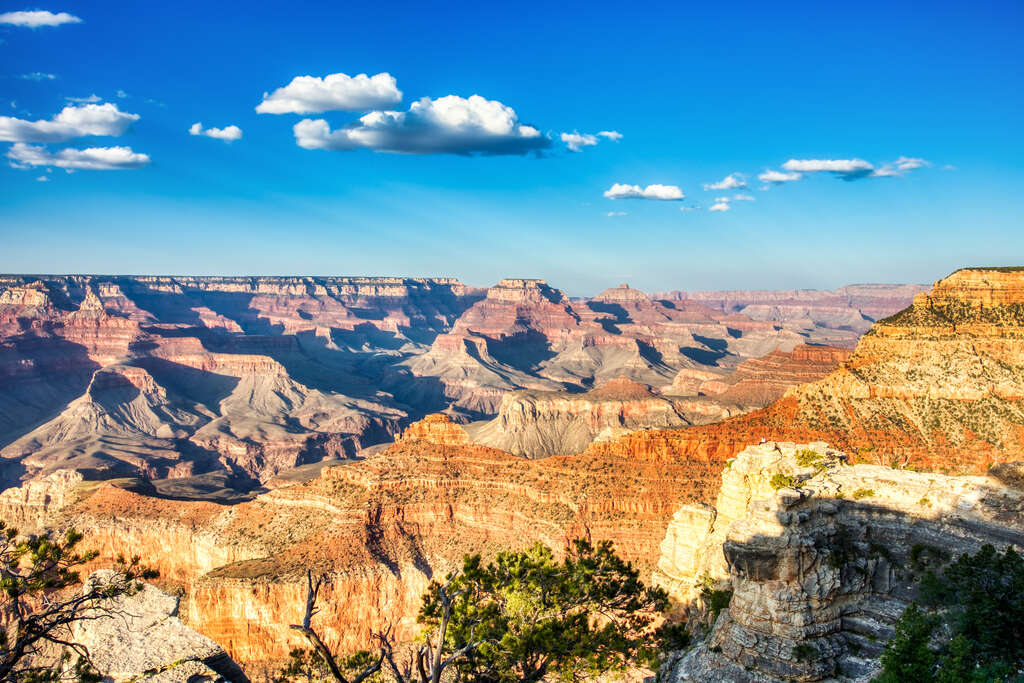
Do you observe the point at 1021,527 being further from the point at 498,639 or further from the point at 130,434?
the point at 130,434

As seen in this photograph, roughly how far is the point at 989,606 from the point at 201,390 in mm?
209049

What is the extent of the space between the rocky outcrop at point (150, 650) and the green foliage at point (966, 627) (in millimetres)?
26185

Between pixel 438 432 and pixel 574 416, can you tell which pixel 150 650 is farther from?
pixel 574 416

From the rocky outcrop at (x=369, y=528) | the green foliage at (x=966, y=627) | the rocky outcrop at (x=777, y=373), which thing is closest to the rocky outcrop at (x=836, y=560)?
the green foliage at (x=966, y=627)

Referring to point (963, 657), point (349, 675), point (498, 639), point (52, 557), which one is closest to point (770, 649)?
point (963, 657)

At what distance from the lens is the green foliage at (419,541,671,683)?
24016 mm

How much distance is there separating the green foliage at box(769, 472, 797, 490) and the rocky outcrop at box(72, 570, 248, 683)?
25.7m

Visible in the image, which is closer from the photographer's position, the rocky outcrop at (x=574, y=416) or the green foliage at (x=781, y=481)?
the green foliage at (x=781, y=481)

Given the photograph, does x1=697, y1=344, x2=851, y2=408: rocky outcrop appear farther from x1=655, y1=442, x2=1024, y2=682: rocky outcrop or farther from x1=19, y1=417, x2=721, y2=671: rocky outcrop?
x1=655, y1=442, x2=1024, y2=682: rocky outcrop

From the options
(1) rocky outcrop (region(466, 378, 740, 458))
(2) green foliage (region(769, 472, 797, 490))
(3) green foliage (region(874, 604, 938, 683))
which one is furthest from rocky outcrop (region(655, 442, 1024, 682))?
(1) rocky outcrop (region(466, 378, 740, 458))

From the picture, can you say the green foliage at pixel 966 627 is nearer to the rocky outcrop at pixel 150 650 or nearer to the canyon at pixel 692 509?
the canyon at pixel 692 509

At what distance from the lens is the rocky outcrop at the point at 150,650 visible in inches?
1079

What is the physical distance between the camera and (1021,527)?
2239cm

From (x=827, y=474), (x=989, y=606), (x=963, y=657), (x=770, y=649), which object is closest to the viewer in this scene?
(x=963, y=657)
